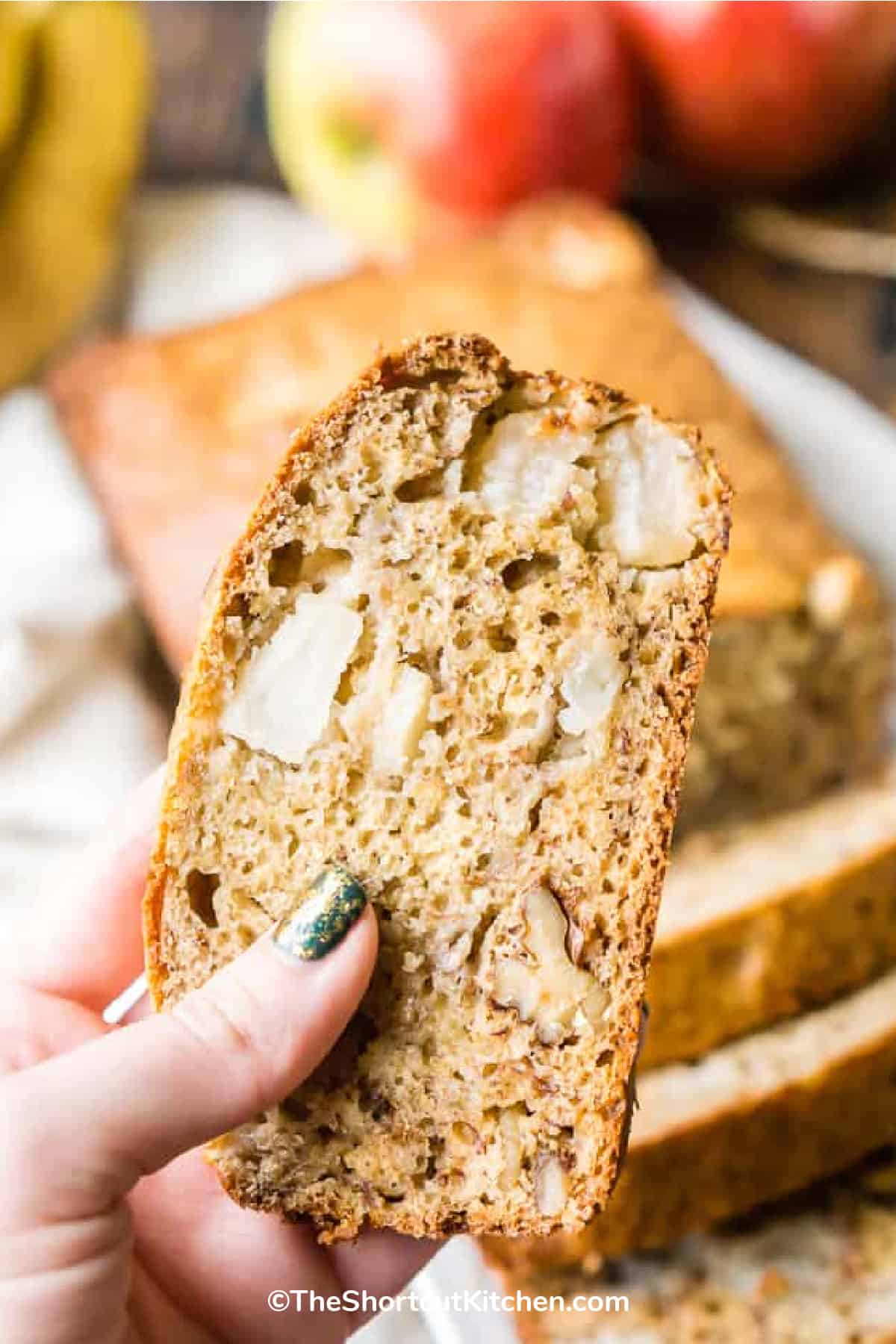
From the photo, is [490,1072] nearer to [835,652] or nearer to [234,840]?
[234,840]

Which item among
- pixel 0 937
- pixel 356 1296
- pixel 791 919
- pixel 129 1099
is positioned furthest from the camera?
pixel 0 937

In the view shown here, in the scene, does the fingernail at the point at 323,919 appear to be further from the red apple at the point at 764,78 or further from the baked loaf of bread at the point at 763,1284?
the red apple at the point at 764,78

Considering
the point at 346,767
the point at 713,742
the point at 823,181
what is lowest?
the point at 713,742

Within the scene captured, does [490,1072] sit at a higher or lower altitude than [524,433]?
lower

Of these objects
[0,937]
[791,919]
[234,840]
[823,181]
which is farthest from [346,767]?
[823,181]

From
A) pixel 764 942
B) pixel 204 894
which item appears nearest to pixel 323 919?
pixel 204 894

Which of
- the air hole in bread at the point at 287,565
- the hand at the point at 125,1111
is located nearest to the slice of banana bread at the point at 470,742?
the air hole in bread at the point at 287,565
